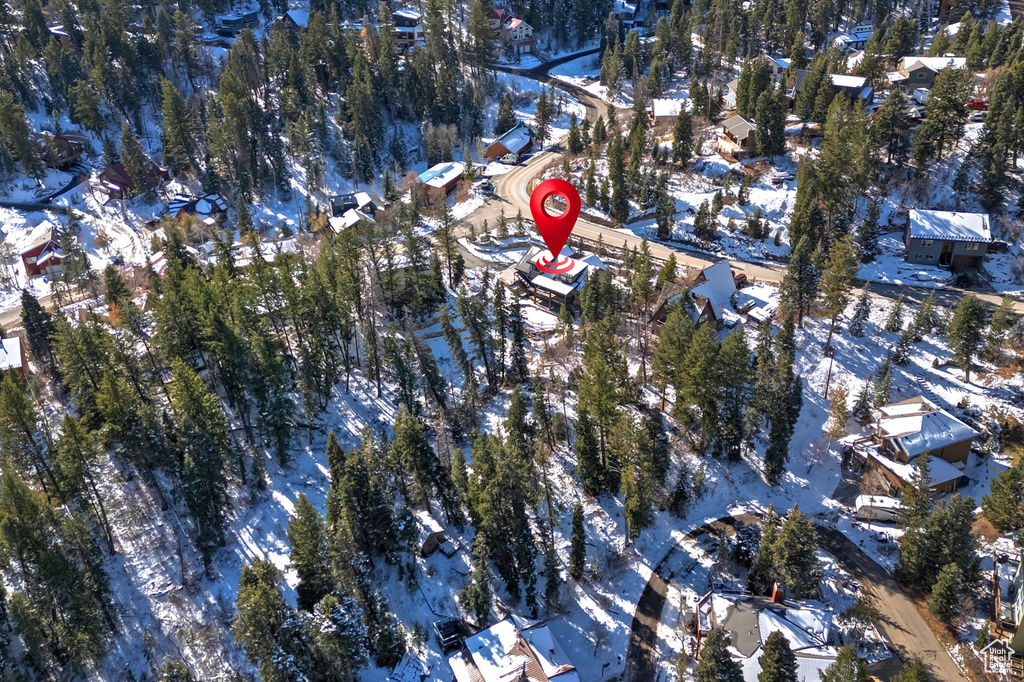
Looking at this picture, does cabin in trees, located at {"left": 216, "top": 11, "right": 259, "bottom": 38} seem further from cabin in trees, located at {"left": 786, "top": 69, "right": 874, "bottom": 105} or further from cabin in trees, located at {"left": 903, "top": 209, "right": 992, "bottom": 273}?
cabin in trees, located at {"left": 903, "top": 209, "right": 992, "bottom": 273}

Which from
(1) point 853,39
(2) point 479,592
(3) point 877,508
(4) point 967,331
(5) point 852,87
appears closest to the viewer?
(2) point 479,592

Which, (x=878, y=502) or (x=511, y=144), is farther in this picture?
(x=511, y=144)

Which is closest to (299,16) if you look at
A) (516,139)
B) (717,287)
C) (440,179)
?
(516,139)

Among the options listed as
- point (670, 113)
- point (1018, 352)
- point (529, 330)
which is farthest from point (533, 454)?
point (670, 113)

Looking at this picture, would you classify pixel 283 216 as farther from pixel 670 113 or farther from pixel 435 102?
pixel 670 113

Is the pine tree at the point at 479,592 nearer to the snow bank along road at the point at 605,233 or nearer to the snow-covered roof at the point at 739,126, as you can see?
the snow bank along road at the point at 605,233

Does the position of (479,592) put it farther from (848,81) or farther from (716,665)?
(848,81)

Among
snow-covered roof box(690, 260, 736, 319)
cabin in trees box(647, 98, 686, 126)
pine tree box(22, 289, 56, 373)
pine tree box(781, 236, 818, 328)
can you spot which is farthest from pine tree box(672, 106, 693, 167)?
pine tree box(22, 289, 56, 373)
